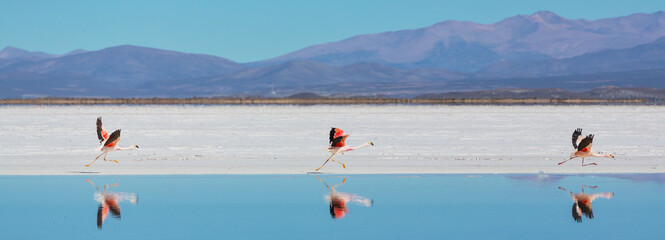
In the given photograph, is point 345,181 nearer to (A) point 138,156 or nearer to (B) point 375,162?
(B) point 375,162

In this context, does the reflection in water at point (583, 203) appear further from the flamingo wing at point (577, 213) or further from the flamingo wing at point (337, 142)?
the flamingo wing at point (337, 142)

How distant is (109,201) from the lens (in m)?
11.2

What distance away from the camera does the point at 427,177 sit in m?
14.2

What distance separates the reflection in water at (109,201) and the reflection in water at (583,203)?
499 cm

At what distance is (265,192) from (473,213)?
10.1 feet

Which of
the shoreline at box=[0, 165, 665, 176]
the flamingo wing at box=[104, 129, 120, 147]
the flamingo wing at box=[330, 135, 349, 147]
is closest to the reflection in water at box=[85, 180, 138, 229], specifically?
the flamingo wing at box=[104, 129, 120, 147]

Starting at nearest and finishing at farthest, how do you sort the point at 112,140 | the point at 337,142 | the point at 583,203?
1. the point at 583,203
2. the point at 337,142
3. the point at 112,140

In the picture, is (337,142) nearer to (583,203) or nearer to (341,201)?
(341,201)

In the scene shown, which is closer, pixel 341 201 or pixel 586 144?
pixel 341 201

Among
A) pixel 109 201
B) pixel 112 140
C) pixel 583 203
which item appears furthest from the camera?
pixel 112 140

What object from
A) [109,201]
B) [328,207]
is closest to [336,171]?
[328,207]

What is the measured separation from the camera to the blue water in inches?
362

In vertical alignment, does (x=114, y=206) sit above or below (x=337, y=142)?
below

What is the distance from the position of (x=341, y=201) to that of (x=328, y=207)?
1.67 ft
